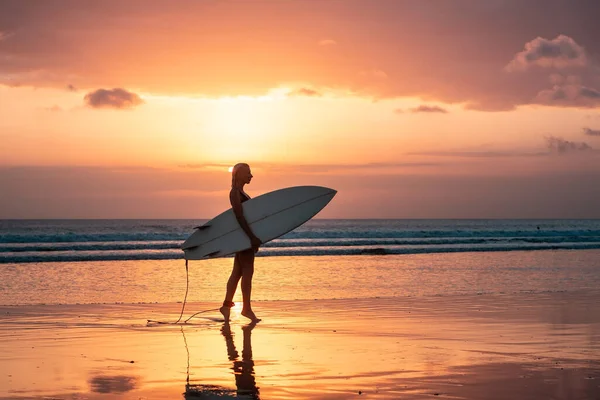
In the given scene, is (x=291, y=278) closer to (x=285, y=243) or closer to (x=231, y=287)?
(x=231, y=287)

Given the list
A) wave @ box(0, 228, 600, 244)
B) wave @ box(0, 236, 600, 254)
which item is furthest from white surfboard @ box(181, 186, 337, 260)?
wave @ box(0, 228, 600, 244)

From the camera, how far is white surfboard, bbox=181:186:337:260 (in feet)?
35.1

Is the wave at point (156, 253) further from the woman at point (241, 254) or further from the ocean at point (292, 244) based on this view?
the woman at point (241, 254)

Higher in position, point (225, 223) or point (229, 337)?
point (225, 223)

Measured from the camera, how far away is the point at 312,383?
589 centimetres

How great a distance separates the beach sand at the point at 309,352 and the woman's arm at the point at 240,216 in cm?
99

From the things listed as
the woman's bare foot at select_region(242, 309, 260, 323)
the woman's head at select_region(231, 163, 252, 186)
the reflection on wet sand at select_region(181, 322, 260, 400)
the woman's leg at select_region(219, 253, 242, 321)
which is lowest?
the reflection on wet sand at select_region(181, 322, 260, 400)

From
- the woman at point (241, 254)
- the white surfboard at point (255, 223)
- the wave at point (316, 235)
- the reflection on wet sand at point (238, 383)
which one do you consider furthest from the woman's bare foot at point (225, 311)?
the wave at point (316, 235)

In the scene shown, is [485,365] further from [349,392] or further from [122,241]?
[122,241]

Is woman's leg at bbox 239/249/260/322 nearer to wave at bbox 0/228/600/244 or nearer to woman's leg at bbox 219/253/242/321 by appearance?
woman's leg at bbox 219/253/242/321

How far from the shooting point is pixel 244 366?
6629 millimetres

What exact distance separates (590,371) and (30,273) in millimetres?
13862

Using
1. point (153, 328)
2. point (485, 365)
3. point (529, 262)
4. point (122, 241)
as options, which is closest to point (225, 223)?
point (153, 328)

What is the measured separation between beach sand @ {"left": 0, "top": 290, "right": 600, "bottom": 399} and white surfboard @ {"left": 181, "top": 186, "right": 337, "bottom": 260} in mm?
870
